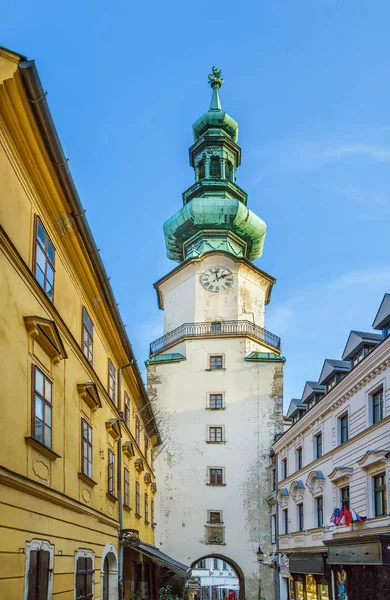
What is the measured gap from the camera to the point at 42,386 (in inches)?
400

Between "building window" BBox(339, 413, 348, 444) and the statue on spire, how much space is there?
120 feet

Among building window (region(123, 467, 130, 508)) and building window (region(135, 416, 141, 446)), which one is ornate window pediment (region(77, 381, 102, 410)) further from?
building window (region(135, 416, 141, 446))

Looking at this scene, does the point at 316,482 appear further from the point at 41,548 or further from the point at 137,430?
the point at 41,548

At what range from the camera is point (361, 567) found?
19922mm

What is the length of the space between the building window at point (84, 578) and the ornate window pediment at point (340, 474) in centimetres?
930

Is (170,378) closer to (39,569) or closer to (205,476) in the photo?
(205,476)

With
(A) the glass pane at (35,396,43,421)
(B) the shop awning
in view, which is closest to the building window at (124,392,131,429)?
(B) the shop awning

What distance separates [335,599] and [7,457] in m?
16.9

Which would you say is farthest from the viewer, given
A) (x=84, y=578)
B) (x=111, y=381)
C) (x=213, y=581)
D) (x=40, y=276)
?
(x=213, y=581)

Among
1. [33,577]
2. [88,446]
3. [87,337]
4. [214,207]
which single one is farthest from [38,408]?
[214,207]

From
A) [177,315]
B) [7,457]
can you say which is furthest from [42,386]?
[177,315]

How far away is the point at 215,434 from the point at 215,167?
18.3m

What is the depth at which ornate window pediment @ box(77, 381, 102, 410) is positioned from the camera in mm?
12958

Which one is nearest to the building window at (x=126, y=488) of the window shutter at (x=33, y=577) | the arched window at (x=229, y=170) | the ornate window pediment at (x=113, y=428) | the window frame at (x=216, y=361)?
the ornate window pediment at (x=113, y=428)
